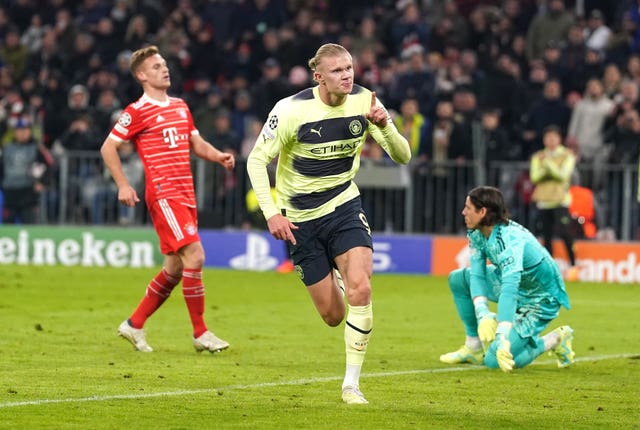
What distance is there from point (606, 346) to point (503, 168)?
8.90 metres

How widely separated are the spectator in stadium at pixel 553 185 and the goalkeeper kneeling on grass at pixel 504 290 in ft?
28.6

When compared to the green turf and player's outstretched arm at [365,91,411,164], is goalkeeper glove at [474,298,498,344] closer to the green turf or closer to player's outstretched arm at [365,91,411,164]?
the green turf

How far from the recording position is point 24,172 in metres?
22.8

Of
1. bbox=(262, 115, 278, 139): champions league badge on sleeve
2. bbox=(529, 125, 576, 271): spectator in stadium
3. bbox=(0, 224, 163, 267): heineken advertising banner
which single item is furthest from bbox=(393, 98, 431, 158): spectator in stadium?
bbox=(262, 115, 278, 139): champions league badge on sleeve

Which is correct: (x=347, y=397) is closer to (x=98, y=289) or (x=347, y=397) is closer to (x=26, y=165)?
(x=98, y=289)

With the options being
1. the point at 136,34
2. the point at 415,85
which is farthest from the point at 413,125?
the point at 136,34

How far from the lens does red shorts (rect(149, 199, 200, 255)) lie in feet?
38.1

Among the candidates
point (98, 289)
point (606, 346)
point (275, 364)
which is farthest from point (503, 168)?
point (275, 364)

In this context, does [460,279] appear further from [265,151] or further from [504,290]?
[265,151]

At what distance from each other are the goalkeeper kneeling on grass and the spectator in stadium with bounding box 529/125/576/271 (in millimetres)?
8709

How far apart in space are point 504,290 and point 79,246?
44.0 feet

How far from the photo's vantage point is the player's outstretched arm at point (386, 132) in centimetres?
882

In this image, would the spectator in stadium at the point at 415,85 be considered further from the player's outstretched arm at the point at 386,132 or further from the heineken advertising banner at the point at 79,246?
the player's outstretched arm at the point at 386,132

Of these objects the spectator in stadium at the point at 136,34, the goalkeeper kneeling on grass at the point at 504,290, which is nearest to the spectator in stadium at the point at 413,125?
the spectator in stadium at the point at 136,34
